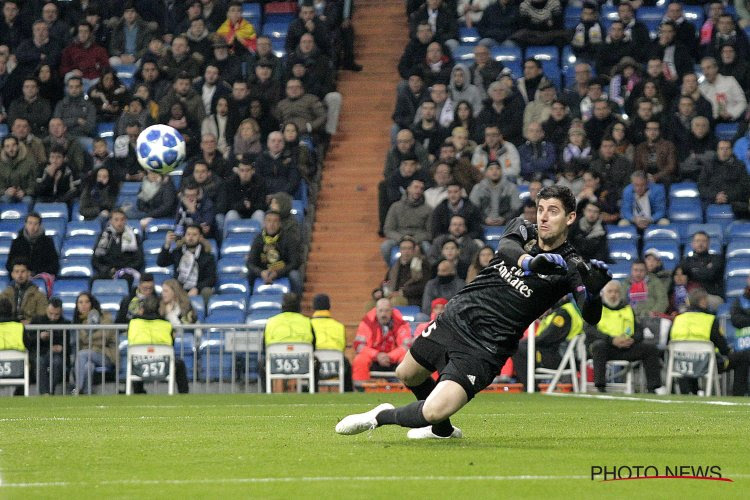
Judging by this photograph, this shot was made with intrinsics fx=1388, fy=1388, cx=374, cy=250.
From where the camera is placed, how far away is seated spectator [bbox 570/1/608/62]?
24.5 metres

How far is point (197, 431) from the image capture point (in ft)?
34.2

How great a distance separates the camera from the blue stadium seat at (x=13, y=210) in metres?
23.0

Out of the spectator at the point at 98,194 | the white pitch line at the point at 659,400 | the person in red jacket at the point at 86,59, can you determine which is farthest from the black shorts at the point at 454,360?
the person in red jacket at the point at 86,59

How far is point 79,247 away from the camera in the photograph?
22375 mm

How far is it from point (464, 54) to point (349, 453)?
703 inches

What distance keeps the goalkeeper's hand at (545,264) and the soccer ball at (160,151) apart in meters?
11.2

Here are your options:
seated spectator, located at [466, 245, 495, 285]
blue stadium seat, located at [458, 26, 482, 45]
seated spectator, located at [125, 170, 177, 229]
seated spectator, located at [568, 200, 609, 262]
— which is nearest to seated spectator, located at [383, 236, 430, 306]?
seated spectator, located at [466, 245, 495, 285]

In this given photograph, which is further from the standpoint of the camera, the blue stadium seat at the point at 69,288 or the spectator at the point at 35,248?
the spectator at the point at 35,248

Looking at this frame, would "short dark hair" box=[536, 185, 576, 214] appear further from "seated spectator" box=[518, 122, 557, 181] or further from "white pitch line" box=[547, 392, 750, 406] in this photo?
"seated spectator" box=[518, 122, 557, 181]

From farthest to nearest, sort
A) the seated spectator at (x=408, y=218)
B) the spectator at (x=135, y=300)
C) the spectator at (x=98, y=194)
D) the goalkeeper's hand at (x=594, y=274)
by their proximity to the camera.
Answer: the spectator at (x=98, y=194) → the seated spectator at (x=408, y=218) → the spectator at (x=135, y=300) → the goalkeeper's hand at (x=594, y=274)

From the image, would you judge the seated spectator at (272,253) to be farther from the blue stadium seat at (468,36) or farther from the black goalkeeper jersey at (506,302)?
the black goalkeeper jersey at (506,302)

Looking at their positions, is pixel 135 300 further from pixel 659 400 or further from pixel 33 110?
pixel 659 400

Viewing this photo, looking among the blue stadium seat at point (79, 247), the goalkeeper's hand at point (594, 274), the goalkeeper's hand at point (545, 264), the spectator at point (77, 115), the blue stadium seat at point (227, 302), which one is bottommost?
the blue stadium seat at point (227, 302)

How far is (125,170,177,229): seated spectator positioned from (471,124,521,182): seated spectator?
16.4ft
